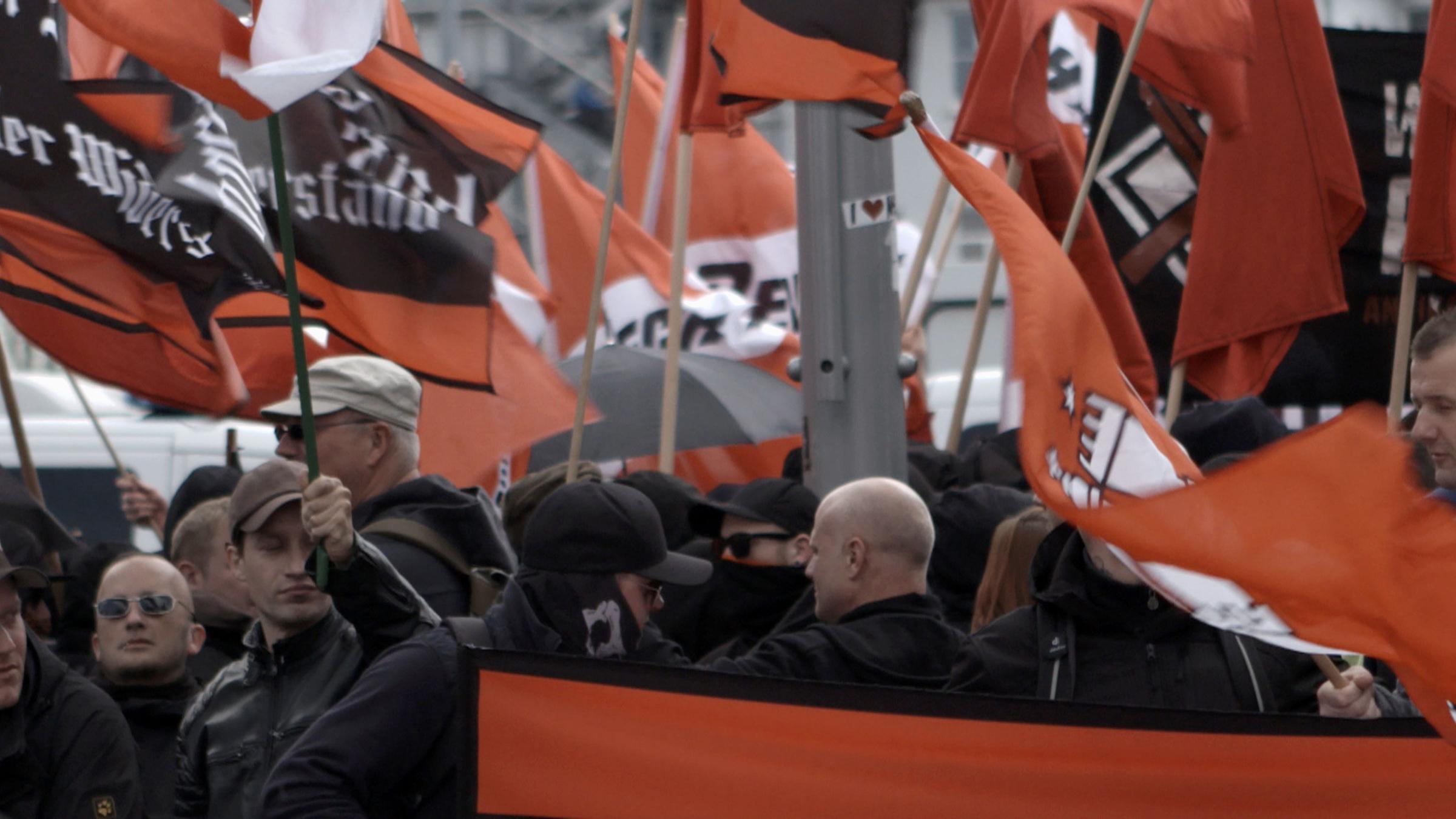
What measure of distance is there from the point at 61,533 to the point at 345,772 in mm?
3134

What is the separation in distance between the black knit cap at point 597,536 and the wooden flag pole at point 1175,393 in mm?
2330

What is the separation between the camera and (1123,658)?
3.86 meters

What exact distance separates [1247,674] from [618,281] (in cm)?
566

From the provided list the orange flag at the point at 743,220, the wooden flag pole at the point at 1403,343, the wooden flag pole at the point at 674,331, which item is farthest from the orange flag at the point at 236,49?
the orange flag at the point at 743,220

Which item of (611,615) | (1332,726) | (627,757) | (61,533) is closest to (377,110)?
(61,533)

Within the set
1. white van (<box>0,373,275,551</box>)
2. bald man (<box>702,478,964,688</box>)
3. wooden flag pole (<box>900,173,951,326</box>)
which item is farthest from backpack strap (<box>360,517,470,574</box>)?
white van (<box>0,373,275,551</box>)

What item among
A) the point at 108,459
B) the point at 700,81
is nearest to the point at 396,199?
the point at 700,81

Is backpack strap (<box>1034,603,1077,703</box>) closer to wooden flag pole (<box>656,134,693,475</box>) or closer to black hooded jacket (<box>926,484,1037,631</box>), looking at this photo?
black hooded jacket (<box>926,484,1037,631</box>)

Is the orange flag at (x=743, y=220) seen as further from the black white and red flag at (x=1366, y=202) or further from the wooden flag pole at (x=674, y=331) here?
the wooden flag pole at (x=674, y=331)

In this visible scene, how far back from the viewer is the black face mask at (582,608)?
3.89 metres

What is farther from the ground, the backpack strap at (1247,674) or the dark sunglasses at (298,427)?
the dark sunglasses at (298,427)

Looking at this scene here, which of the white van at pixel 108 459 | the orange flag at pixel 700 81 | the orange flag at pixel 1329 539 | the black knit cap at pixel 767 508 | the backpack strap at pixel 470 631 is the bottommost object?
the white van at pixel 108 459

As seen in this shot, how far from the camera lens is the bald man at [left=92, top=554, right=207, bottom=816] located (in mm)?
5133

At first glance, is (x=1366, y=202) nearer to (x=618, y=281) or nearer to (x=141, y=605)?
(x=618, y=281)
